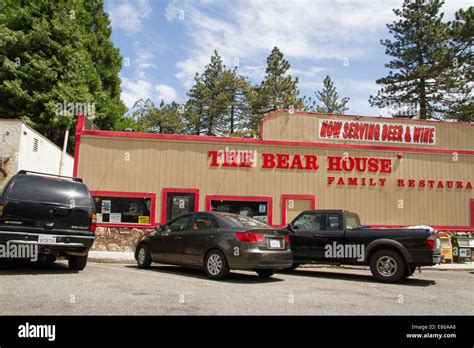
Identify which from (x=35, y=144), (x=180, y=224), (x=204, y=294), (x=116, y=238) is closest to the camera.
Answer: (x=204, y=294)

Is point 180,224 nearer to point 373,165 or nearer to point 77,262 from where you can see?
point 77,262

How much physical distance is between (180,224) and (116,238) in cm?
694

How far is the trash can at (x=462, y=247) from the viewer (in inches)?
631

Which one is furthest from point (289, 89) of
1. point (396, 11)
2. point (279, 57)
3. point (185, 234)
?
point (185, 234)

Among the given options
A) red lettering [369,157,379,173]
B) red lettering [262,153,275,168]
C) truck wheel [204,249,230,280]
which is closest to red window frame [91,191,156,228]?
red lettering [262,153,275,168]

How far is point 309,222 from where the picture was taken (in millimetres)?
11453

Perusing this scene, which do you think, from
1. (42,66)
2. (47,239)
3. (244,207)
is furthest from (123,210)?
(42,66)

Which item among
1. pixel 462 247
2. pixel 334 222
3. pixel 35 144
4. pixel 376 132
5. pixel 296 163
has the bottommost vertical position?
pixel 462 247

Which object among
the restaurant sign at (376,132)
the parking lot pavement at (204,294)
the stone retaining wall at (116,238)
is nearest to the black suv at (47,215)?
the parking lot pavement at (204,294)

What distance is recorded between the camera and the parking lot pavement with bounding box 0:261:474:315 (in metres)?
6.11

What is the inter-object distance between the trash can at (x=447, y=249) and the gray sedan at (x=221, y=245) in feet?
29.1

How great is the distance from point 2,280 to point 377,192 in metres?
14.4

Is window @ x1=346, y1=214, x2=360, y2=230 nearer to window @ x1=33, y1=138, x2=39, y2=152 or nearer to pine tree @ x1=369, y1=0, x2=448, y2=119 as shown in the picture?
window @ x1=33, y1=138, x2=39, y2=152
